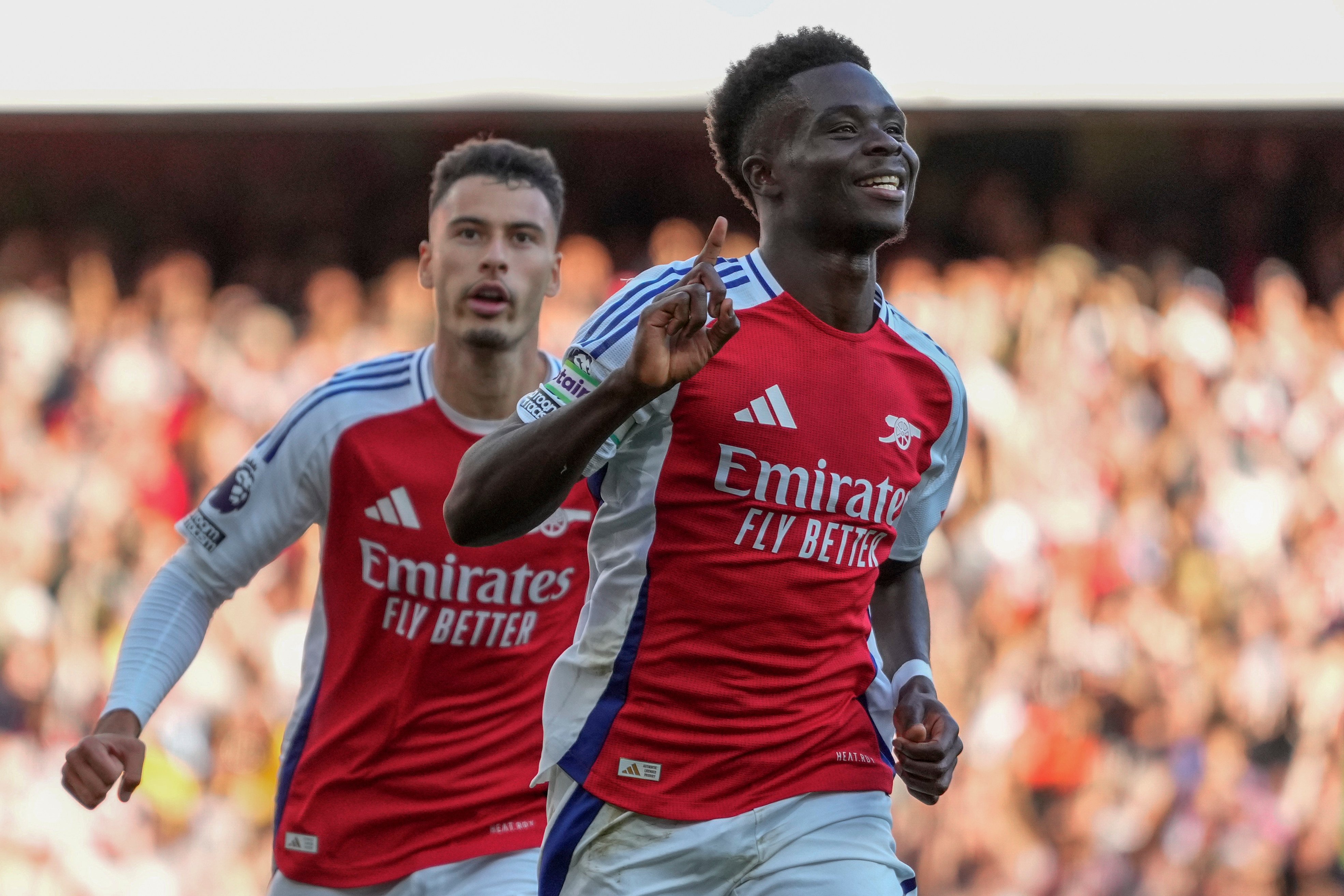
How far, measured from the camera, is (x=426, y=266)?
386 cm

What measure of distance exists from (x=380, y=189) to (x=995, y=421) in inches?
119

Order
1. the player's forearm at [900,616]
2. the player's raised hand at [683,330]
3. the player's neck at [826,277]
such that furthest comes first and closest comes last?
the player's forearm at [900,616] < the player's neck at [826,277] < the player's raised hand at [683,330]

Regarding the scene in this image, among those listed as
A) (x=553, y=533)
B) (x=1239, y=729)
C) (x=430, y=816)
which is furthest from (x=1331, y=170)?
(x=430, y=816)

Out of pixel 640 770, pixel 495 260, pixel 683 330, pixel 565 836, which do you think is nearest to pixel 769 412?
pixel 683 330

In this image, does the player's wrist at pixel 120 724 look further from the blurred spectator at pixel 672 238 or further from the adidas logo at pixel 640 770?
the blurred spectator at pixel 672 238

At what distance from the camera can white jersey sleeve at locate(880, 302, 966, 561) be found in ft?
8.97

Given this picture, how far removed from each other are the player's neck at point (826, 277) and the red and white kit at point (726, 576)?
5 cm

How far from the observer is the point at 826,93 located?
8.43 ft

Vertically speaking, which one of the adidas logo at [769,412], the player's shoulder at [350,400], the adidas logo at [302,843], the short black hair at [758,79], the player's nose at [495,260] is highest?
the short black hair at [758,79]

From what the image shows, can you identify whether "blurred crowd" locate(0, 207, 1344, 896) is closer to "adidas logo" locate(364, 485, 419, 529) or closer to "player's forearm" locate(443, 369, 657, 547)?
"adidas logo" locate(364, 485, 419, 529)

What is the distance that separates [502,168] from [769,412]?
1584 mm

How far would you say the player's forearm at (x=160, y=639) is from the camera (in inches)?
123

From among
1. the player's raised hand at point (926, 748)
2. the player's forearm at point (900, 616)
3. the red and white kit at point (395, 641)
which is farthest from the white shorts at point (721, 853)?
the red and white kit at point (395, 641)

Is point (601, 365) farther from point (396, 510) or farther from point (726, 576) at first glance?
point (396, 510)
